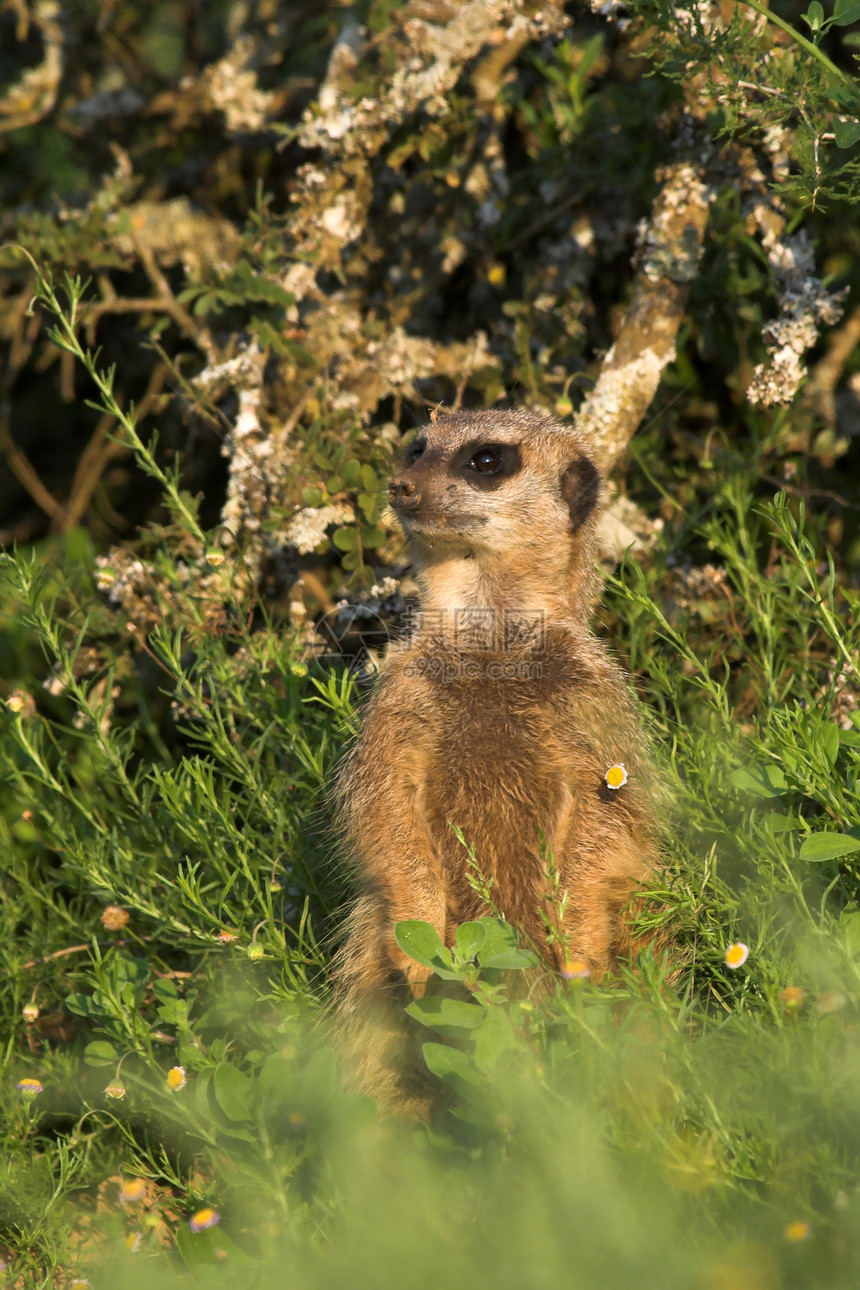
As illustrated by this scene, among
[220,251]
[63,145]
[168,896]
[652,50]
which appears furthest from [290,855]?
[63,145]

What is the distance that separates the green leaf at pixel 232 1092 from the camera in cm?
214

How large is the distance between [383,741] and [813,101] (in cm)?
172

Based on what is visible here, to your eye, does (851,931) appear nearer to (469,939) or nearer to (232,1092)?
(469,939)

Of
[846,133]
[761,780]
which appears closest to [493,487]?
[761,780]

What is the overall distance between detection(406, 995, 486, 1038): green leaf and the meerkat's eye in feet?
4.31

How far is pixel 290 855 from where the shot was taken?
3.07 metres

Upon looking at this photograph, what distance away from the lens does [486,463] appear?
2.91 metres

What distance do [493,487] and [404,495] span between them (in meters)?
0.24

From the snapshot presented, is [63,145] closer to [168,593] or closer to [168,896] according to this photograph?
[168,593]

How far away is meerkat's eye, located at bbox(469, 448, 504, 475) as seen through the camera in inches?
114

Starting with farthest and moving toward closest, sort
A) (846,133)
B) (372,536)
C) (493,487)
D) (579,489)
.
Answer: (372,536) < (579,489) < (493,487) < (846,133)

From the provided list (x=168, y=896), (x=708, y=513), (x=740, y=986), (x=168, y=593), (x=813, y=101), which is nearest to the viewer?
(x=740, y=986)

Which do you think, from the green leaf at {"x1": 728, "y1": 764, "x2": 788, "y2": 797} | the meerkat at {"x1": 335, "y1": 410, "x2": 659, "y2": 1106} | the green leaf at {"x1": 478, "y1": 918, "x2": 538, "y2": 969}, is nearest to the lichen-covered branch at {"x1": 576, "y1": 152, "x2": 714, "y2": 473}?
the meerkat at {"x1": 335, "y1": 410, "x2": 659, "y2": 1106}

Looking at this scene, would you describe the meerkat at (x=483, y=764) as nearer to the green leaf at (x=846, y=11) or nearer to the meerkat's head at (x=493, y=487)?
the meerkat's head at (x=493, y=487)
